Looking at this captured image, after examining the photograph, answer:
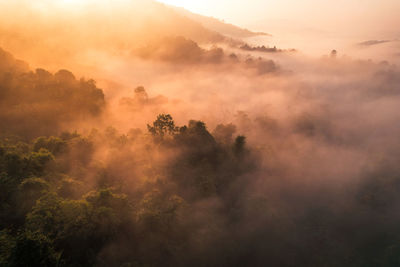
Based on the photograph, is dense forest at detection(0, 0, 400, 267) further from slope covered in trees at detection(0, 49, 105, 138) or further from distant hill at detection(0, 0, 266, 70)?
distant hill at detection(0, 0, 266, 70)

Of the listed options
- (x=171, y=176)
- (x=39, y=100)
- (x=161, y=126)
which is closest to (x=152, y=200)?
(x=171, y=176)

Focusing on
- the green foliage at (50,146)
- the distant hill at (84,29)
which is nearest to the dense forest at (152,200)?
the green foliage at (50,146)

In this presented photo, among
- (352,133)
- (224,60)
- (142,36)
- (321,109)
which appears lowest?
(352,133)

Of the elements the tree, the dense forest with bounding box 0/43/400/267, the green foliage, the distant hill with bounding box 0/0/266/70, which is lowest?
the dense forest with bounding box 0/43/400/267

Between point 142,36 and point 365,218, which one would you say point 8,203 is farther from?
point 142,36

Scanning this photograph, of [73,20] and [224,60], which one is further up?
[73,20]

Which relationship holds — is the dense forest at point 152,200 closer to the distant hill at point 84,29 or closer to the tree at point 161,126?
the tree at point 161,126

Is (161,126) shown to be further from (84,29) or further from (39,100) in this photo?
(84,29)

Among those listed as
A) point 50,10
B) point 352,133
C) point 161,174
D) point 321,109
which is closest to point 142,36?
point 50,10

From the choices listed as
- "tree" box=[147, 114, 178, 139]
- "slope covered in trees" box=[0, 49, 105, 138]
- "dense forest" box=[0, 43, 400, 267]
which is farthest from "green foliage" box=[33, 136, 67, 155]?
"tree" box=[147, 114, 178, 139]

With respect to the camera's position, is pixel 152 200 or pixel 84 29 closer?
pixel 152 200

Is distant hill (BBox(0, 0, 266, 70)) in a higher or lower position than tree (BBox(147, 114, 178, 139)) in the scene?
higher
